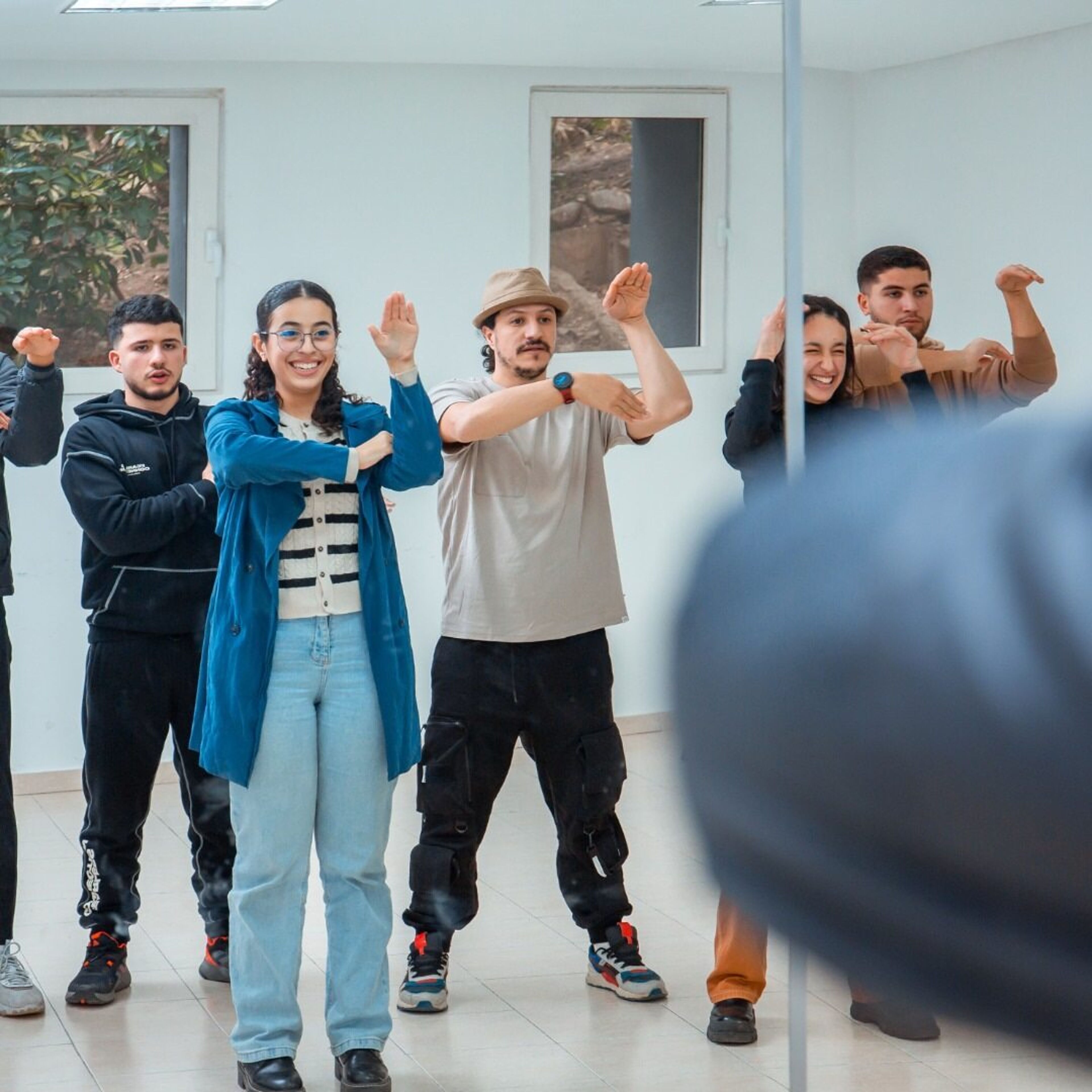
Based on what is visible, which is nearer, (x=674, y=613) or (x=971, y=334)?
(x=674, y=613)

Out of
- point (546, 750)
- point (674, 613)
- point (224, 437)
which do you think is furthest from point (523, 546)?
point (674, 613)

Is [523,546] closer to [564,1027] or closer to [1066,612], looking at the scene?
[564,1027]

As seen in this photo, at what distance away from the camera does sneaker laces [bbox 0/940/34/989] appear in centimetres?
334

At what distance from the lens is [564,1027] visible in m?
3.31

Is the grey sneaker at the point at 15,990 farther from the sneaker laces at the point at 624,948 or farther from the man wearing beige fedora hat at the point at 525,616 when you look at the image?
the sneaker laces at the point at 624,948

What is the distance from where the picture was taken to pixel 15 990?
10.9 ft

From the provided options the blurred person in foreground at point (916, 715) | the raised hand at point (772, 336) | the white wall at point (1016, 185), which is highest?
the white wall at point (1016, 185)

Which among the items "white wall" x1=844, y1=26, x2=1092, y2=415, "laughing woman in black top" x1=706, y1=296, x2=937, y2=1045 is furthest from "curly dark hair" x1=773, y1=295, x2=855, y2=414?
"white wall" x1=844, y1=26, x2=1092, y2=415

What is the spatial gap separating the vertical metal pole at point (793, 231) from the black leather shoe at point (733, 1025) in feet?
4.01

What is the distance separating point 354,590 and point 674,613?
2.51 m

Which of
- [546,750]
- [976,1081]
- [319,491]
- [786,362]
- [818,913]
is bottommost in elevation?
[976,1081]

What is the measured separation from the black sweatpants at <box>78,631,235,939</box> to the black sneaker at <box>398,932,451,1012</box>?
1.52 feet

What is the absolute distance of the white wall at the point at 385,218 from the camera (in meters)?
5.34

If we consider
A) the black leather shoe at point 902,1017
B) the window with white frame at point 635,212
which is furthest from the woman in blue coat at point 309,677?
the window with white frame at point 635,212
